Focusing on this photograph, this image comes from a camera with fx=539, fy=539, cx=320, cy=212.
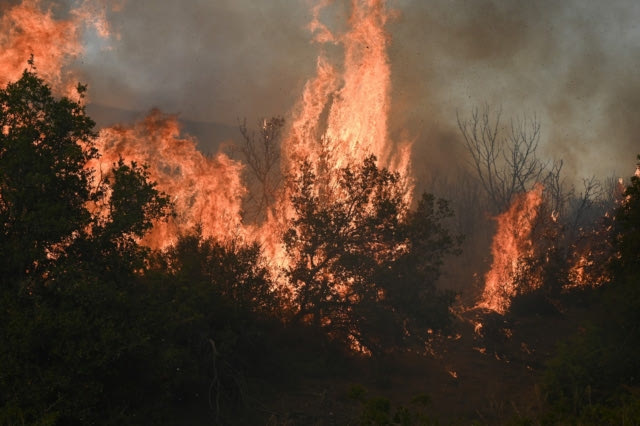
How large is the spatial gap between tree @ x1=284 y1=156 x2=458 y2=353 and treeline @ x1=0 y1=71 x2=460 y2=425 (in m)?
0.06

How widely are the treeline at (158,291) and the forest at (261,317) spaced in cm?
5

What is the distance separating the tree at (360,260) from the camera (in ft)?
74.5

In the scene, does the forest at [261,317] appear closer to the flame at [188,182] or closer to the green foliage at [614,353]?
the green foliage at [614,353]

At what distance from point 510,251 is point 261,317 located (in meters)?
23.4

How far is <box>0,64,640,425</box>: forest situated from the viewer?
11578 millimetres

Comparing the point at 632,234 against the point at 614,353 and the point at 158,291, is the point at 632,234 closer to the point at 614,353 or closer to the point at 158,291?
the point at 614,353

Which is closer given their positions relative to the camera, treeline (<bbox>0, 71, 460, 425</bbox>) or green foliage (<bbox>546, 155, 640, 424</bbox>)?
treeline (<bbox>0, 71, 460, 425</bbox>)

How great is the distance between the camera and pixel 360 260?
74.8ft

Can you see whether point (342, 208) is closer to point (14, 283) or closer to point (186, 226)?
point (186, 226)

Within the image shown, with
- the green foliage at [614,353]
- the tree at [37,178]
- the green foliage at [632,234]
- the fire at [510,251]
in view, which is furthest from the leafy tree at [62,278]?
the fire at [510,251]

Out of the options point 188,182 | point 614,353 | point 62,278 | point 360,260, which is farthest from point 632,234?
point 188,182

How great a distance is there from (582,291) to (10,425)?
109ft

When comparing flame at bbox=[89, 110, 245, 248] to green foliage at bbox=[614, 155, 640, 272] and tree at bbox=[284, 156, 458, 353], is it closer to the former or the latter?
tree at bbox=[284, 156, 458, 353]

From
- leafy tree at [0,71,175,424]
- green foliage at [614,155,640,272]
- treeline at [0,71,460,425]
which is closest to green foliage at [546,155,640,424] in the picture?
green foliage at [614,155,640,272]
